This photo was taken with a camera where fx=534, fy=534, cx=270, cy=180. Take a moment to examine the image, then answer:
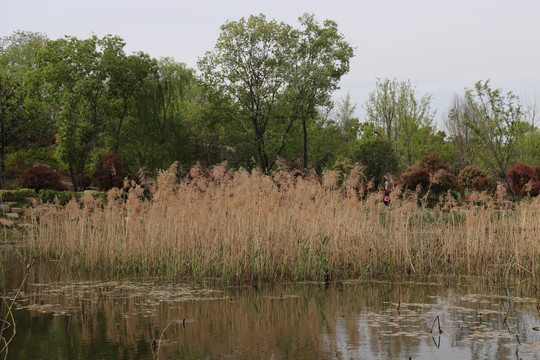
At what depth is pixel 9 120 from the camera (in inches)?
986

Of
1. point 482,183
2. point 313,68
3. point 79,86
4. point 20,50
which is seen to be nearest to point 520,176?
point 482,183

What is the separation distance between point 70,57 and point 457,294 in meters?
29.6

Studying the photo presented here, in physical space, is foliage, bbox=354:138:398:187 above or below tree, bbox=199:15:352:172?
below

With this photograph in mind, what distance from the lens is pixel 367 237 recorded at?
8.62 meters

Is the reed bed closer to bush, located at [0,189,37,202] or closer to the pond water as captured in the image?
the pond water

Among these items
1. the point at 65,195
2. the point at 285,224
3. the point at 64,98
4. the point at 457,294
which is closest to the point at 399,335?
the point at 457,294

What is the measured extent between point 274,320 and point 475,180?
68.2 feet

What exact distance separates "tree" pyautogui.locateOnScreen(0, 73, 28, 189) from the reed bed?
60.0 ft

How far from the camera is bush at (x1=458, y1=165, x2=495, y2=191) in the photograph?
969 inches

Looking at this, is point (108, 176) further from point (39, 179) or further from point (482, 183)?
point (482, 183)

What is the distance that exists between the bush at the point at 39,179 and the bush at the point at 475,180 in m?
18.4

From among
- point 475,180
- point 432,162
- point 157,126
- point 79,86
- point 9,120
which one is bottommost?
point 475,180

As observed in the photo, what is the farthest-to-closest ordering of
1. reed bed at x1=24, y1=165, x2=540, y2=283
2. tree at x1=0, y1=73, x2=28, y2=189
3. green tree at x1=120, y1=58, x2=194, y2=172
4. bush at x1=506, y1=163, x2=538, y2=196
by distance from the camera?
1. green tree at x1=120, y1=58, x2=194, y2=172
2. tree at x1=0, y1=73, x2=28, y2=189
3. bush at x1=506, y1=163, x2=538, y2=196
4. reed bed at x1=24, y1=165, x2=540, y2=283

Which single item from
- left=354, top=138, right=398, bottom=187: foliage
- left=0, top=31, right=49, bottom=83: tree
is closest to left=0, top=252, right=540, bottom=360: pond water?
left=354, top=138, right=398, bottom=187: foliage
